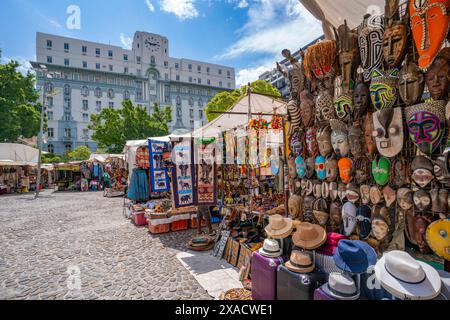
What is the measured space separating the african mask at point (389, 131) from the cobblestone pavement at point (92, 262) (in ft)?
9.72

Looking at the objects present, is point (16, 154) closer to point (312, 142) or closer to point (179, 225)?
point (179, 225)

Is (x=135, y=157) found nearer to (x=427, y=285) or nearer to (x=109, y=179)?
(x=427, y=285)

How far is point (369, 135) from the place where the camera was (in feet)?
7.77

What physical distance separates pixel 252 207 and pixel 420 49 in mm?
3698

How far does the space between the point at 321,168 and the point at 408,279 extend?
59.0 inches

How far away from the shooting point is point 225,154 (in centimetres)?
580

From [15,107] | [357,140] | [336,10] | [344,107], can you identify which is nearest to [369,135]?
[357,140]

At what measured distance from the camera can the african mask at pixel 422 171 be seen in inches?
76.2

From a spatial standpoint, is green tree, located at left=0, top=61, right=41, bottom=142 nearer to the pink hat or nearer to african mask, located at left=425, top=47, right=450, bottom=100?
the pink hat

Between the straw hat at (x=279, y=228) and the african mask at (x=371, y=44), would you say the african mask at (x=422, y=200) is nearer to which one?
the african mask at (x=371, y=44)

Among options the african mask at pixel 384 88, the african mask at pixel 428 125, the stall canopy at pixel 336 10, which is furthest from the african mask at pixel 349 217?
the stall canopy at pixel 336 10

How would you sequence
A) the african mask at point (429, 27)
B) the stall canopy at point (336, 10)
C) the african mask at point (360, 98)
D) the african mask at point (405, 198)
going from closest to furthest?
the african mask at point (429, 27) → the african mask at point (405, 198) → the african mask at point (360, 98) → the stall canopy at point (336, 10)

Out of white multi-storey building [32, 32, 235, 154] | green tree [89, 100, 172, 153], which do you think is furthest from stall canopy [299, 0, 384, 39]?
white multi-storey building [32, 32, 235, 154]

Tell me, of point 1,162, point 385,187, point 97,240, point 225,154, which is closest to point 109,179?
point 1,162
